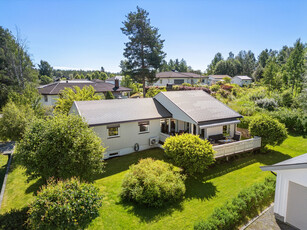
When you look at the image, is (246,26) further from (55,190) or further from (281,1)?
(55,190)

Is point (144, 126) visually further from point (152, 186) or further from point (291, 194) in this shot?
point (291, 194)

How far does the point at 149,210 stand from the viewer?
916 cm

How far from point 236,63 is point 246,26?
271 feet

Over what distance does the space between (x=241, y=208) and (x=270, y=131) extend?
10258 mm

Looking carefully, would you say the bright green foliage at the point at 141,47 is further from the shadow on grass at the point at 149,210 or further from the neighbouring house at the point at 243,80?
the neighbouring house at the point at 243,80

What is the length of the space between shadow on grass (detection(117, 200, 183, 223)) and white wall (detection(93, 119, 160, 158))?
6297 mm

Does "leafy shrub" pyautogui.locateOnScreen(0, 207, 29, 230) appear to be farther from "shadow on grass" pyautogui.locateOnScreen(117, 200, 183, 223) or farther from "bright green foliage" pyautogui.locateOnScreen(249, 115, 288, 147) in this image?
"bright green foliage" pyautogui.locateOnScreen(249, 115, 288, 147)

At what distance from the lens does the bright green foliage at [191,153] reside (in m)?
11.3

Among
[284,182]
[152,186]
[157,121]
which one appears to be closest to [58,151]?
[152,186]

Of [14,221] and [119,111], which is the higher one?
[119,111]

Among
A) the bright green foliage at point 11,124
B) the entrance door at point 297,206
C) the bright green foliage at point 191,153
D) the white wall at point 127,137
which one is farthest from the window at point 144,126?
the entrance door at point 297,206

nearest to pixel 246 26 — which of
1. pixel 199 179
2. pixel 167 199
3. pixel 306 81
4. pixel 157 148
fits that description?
pixel 306 81

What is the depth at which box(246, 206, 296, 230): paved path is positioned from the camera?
7.89m

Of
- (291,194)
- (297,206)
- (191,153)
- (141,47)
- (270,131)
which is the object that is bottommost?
(297,206)
